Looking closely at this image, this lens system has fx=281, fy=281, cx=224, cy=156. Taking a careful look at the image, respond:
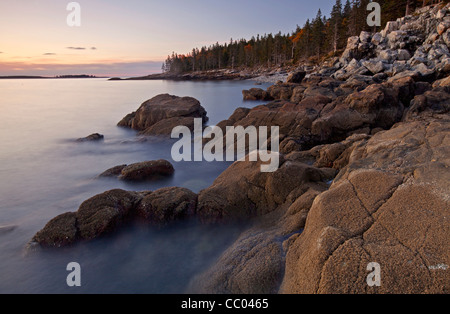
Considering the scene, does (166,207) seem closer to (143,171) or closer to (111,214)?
(111,214)

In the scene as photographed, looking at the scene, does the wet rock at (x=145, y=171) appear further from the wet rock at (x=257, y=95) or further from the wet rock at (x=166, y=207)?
the wet rock at (x=257, y=95)

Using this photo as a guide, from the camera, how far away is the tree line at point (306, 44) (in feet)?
198

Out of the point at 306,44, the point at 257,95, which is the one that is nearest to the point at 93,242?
the point at 257,95

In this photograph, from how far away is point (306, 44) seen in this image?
7931 cm

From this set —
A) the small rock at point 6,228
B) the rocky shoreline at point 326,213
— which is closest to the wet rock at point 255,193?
Answer: the rocky shoreline at point 326,213

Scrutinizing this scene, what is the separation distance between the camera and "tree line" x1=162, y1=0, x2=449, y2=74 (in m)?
60.2

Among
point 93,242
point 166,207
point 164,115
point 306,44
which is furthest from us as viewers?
point 306,44

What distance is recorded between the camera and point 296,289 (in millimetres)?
4273

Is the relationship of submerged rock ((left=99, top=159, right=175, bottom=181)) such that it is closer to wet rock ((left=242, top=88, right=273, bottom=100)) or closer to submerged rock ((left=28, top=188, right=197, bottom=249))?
submerged rock ((left=28, top=188, right=197, bottom=249))
